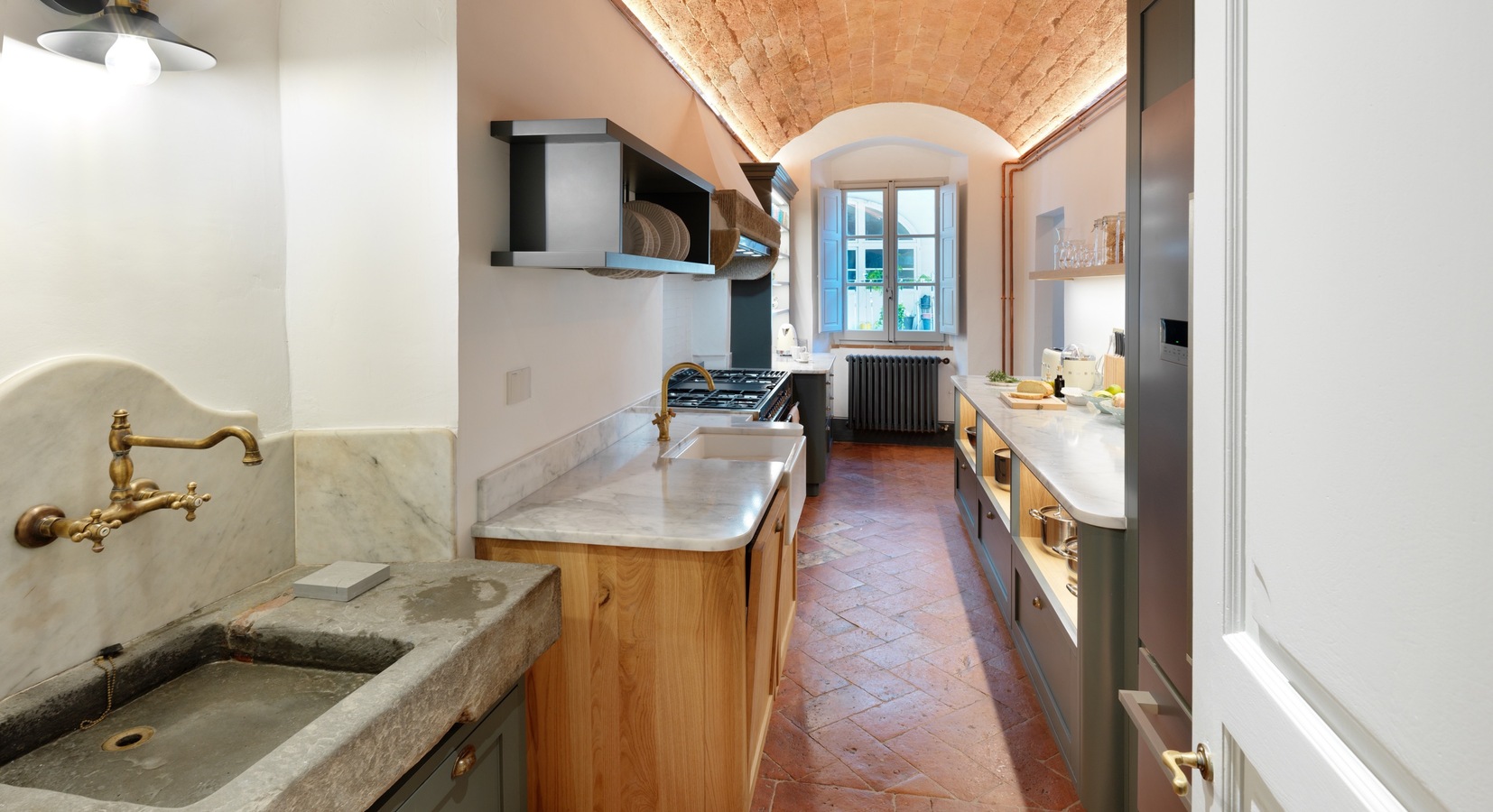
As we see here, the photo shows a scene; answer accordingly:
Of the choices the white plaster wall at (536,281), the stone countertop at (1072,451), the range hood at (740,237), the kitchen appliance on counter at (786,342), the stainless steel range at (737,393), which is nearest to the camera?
the white plaster wall at (536,281)

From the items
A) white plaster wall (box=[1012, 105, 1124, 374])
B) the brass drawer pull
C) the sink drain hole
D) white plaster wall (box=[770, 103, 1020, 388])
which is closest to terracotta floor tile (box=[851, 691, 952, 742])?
the brass drawer pull

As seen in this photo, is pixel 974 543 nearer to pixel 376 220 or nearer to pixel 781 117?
pixel 376 220

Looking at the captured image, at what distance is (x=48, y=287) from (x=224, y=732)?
2.67ft

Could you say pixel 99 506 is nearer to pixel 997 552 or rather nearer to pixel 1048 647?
pixel 1048 647

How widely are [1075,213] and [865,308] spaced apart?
2.83 metres

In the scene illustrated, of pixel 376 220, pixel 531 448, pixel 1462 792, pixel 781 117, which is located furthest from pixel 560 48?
pixel 781 117

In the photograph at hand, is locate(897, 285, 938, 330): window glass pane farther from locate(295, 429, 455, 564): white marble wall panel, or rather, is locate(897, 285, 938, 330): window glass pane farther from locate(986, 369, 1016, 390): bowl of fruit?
locate(295, 429, 455, 564): white marble wall panel

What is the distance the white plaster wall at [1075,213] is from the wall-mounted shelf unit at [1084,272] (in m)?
0.34

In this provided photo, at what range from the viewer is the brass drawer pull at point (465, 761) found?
5.07 ft

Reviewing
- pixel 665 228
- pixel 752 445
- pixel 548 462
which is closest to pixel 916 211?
pixel 752 445

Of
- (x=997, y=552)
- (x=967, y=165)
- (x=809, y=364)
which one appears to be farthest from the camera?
(x=967, y=165)

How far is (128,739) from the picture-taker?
135 cm

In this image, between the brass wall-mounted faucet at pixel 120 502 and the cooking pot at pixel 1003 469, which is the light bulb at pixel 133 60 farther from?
the cooking pot at pixel 1003 469

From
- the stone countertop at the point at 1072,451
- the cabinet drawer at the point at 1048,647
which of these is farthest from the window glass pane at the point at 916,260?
the cabinet drawer at the point at 1048,647
